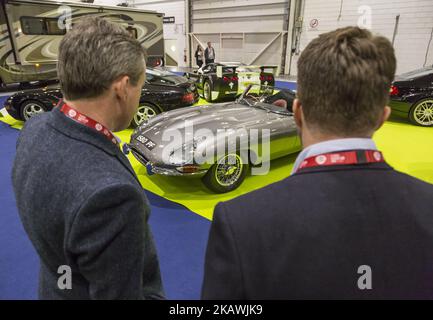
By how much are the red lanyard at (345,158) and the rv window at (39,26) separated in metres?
10.9

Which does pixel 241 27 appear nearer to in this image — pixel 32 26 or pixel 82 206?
pixel 32 26

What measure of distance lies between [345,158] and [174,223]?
8.69 ft

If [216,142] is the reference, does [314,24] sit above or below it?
above

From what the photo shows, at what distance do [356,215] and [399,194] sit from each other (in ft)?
0.45

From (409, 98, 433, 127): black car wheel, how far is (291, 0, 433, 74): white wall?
5.55 meters

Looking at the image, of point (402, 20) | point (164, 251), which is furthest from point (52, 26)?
point (402, 20)

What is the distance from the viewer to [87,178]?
2.83 ft

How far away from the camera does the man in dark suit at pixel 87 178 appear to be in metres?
0.85

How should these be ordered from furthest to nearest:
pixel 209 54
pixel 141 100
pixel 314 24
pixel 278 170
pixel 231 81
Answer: pixel 209 54, pixel 314 24, pixel 231 81, pixel 141 100, pixel 278 170

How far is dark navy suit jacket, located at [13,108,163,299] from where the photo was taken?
0.85 metres

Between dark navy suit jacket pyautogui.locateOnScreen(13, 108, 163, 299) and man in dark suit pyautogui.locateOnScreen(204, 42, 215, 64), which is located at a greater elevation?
dark navy suit jacket pyautogui.locateOnScreen(13, 108, 163, 299)

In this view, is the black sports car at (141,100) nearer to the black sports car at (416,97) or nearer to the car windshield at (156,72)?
the car windshield at (156,72)

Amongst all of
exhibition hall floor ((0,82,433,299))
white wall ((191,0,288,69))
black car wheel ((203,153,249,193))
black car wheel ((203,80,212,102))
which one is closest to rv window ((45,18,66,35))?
black car wheel ((203,80,212,102))

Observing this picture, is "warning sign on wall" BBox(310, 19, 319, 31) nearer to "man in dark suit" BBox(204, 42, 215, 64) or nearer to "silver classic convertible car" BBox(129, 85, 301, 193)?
"man in dark suit" BBox(204, 42, 215, 64)
